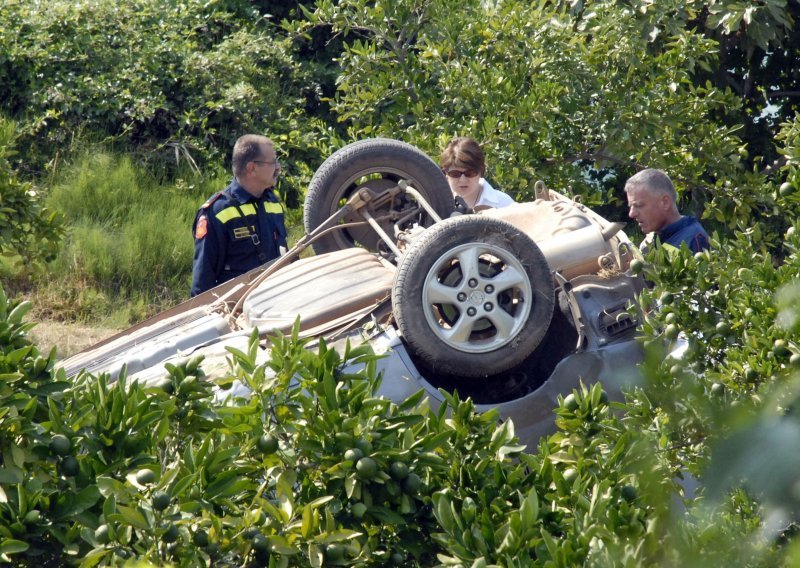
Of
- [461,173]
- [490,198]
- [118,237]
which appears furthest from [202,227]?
[118,237]

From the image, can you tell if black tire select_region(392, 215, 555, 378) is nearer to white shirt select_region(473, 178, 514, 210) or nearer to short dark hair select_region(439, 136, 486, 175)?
white shirt select_region(473, 178, 514, 210)

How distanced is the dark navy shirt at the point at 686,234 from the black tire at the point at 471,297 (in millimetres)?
1078

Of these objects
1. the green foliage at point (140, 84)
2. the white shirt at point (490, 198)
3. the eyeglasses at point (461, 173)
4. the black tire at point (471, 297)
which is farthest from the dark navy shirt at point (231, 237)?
the green foliage at point (140, 84)

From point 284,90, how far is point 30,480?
30.2 ft

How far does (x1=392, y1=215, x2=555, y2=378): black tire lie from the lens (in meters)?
4.55

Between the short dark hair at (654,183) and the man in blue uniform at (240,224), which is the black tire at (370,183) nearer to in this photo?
the man in blue uniform at (240,224)

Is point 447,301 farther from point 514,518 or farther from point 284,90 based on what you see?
point 284,90

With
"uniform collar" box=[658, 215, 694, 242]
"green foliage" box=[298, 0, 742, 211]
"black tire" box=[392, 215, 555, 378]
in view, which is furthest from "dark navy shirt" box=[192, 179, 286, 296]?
"uniform collar" box=[658, 215, 694, 242]

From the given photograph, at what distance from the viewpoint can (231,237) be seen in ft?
20.9

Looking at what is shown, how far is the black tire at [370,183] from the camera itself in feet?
18.3

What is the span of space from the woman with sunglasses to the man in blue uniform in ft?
3.45

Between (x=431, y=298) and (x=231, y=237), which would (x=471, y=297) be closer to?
(x=431, y=298)

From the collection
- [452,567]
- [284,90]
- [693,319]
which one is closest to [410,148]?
[693,319]

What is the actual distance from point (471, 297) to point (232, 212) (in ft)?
7.28
